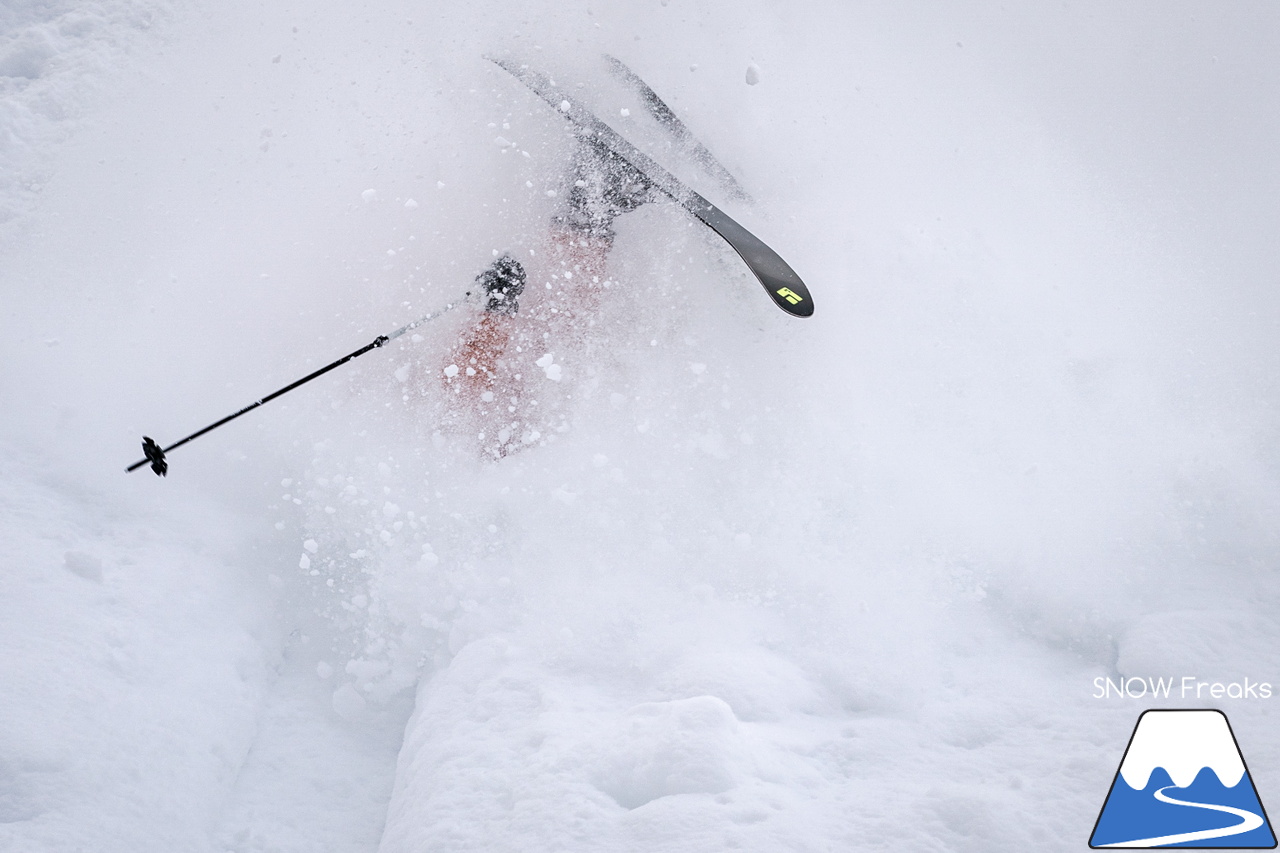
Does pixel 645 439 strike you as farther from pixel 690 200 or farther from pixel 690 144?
pixel 690 144

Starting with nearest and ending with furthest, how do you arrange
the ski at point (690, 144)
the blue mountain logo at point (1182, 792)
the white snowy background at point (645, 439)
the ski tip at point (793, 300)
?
the blue mountain logo at point (1182, 792), the white snowy background at point (645, 439), the ski tip at point (793, 300), the ski at point (690, 144)

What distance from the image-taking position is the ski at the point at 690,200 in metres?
3.12

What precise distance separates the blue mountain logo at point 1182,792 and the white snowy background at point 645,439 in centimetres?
7

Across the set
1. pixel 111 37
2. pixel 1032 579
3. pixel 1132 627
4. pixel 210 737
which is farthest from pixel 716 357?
pixel 111 37

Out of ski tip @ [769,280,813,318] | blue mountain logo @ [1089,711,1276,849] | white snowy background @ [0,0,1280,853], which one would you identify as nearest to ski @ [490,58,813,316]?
ski tip @ [769,280,813,318]

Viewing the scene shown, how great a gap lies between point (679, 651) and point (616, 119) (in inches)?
106

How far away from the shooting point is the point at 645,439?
3252 mm

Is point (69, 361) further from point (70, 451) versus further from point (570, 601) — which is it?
point (570, 601)

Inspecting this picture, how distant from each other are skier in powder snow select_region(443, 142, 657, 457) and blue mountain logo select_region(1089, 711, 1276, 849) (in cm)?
236

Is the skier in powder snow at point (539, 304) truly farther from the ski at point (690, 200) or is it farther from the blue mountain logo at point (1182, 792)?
the blue mountain logo at point (1182, 792)

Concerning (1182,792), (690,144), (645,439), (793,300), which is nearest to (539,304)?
(645,439)

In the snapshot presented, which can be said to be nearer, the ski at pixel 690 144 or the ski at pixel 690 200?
the ski at pixel 690 200

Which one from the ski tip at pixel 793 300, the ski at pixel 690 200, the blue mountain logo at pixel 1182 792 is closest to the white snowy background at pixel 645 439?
the blue mountain logo at pixel 1182 792

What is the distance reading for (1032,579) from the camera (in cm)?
294
